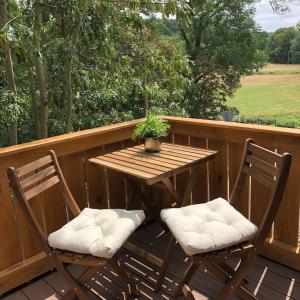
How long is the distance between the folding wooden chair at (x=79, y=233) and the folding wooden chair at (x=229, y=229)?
12.0 inches

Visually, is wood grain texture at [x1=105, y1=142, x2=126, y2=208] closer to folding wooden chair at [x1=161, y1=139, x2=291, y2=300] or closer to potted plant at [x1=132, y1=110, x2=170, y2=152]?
potted plant at [x1=132, y1=110, x2=170, y2=152]

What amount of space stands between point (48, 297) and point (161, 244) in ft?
3.30

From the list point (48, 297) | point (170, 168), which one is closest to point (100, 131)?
point (170, 168)

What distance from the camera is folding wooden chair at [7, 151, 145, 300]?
1.81m

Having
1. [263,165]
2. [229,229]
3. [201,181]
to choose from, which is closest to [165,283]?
[229,229]

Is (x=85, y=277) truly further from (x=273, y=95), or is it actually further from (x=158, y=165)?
(x=273, y=95)

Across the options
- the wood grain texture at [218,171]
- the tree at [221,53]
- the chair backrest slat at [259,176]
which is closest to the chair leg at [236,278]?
Answer: the chair backrest slat at [259,176]

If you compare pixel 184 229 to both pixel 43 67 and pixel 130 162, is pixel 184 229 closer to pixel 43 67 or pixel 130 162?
pixel 130 162

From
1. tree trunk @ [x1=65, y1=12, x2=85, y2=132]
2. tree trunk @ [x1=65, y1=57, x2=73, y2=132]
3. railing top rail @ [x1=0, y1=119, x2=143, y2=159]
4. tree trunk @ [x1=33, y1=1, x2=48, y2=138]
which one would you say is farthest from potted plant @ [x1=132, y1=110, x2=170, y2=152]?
tree trunk @ [x1=65, y1=57, x2=73, y2=132]

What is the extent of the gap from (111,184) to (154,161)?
26.9 inches

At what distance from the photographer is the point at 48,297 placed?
2281mm

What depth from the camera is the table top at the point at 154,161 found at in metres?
2.22

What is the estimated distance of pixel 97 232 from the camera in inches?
76.4

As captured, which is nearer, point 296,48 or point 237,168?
point 237,168
